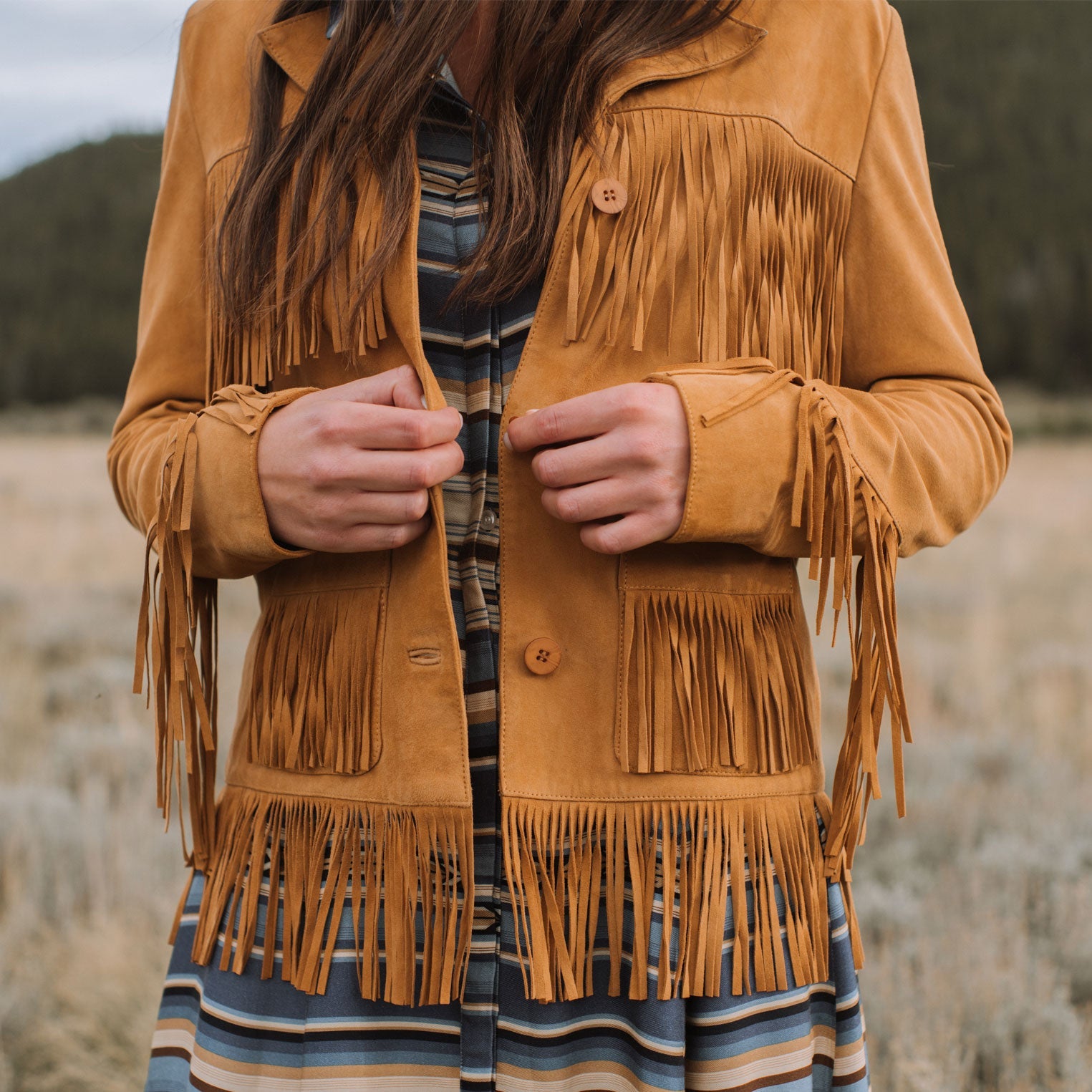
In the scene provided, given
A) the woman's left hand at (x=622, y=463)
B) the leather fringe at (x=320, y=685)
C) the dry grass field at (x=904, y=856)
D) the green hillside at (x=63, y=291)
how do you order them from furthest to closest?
the green hillside at (x=63, y=291)
the dry grass field at (x=904, y=856)
the leather fringe at (x=320, y=685)
the woman's left hand at (x=622, y=463)

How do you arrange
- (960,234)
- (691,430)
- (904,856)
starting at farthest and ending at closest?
(960,234)
(904,856)
(691,430)

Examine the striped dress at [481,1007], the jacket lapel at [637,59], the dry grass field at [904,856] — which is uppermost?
the jacket lapel at [637,59]

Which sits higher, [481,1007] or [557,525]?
[557,525]

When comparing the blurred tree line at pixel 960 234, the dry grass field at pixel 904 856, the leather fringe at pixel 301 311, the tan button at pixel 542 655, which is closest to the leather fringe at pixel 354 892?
the tan button at pixel 542 655

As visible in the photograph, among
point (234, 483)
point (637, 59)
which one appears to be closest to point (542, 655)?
point (234, 483)

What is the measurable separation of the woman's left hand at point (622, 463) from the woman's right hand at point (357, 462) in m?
0.11

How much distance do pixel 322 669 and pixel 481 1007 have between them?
0.38m

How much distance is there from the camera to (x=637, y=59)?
3.32 feet

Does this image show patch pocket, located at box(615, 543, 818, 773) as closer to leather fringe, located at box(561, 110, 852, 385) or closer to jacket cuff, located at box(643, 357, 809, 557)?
jacket cuff, located at box(643, 357, 809, 557)

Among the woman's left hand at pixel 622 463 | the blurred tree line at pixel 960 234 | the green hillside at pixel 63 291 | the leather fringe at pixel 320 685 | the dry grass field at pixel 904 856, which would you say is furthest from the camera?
the green hillside at pixel 63 291

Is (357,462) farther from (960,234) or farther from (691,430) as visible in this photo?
(960,234)

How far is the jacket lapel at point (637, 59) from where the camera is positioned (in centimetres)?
101

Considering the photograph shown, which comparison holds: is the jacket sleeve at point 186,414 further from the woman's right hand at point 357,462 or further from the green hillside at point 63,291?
the green hillside at point 63,291

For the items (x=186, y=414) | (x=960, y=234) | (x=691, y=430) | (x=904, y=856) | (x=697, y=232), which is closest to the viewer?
(x=691, y=430)
